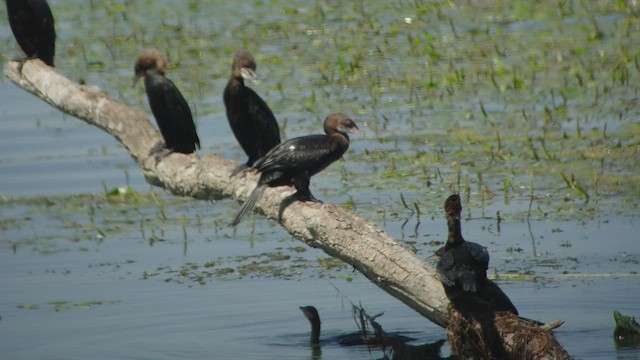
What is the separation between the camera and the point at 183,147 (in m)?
6.74

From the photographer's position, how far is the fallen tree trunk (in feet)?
17.5

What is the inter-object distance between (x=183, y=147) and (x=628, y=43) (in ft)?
18.8

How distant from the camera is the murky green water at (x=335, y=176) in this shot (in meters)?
6.77

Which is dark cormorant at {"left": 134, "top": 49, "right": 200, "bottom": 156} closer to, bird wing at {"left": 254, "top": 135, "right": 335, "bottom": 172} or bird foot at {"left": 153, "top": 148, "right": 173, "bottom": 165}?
bird foot at {"left": 153, "top": 148, "right": 173, "bottom": 165}

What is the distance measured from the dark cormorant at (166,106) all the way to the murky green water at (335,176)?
914 millimetres

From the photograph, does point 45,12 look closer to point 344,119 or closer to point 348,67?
point 344,119

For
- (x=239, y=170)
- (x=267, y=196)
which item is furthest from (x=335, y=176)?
(x=267, y=196)

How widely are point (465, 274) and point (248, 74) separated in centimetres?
201

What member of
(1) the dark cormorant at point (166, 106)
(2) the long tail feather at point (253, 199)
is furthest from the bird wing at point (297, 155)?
(1) the dark cormorant at point (166, 106)

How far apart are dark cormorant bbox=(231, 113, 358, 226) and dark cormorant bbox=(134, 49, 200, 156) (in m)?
0.91

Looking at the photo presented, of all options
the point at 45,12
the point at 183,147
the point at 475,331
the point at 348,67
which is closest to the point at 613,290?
the point at 475,331

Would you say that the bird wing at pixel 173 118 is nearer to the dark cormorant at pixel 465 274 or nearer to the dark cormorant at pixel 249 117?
the dark cormorant at pixel 249 117

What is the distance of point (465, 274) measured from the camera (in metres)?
5.17

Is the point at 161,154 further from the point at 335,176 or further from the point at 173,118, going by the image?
the point at 335,176
